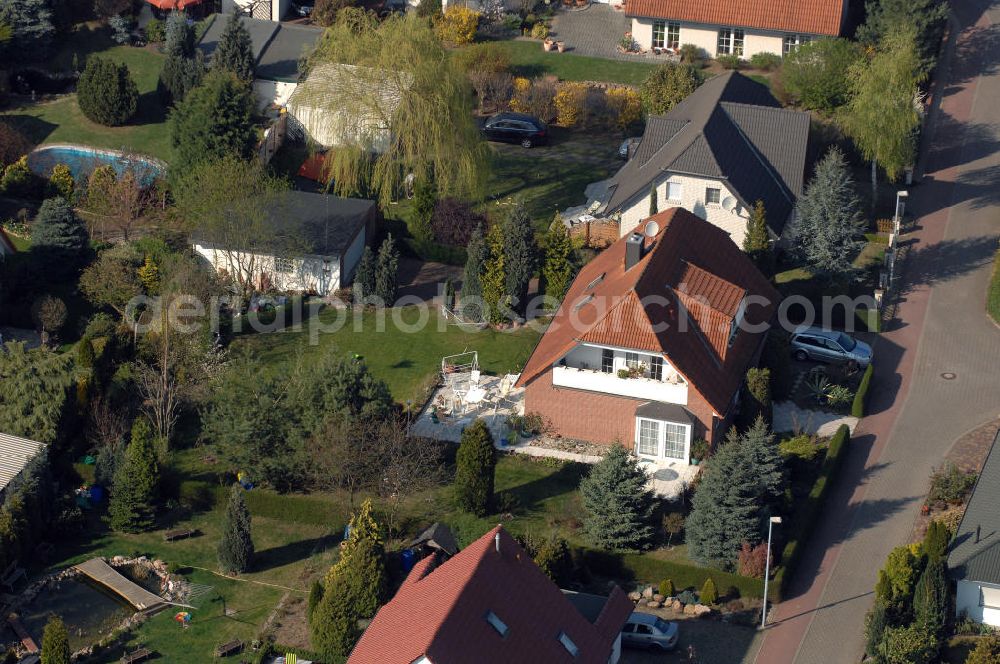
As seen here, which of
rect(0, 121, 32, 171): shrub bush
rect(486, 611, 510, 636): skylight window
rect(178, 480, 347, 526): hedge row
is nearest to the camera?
rect(486, 611, 510, 636): skylight window

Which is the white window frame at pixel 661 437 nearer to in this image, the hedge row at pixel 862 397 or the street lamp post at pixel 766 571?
the street lamp post at pixel 766 571

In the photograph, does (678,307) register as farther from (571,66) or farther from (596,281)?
(571,66)

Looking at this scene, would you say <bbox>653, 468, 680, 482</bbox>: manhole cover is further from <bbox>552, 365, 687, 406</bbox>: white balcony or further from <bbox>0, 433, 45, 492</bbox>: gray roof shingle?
<bbox>0, 433, 45, 492</bbox>: gray roof shingle

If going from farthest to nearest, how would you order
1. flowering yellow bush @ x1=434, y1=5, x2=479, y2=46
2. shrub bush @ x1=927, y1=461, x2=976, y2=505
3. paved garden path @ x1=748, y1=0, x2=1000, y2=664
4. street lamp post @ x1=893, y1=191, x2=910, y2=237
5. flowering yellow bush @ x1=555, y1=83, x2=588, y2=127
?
flowering yellow bush @ x1=434, y1=5, x2=479, y2=46 → flowering yellow bush @ x1=555, y1=83, x2=588, y2=127 → street lamp post @ x1=893, y1=191, x2=910, y2=237 → shrub bush @ x1=927, y1=461, x2=976, y2=505 → paved garden path @ x1=748, y1=0, x2=1000, y2=664

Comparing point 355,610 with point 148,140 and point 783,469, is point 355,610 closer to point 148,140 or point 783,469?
point 783,469

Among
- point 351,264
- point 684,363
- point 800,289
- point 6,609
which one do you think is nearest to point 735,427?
point 684,363

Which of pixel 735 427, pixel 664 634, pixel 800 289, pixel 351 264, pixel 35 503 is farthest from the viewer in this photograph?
pixel 351 264

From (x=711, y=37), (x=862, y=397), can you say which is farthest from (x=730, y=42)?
(x=862, y=397)

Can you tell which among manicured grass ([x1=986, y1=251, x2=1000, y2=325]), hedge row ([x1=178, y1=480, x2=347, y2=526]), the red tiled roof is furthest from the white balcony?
the red tiled roof
